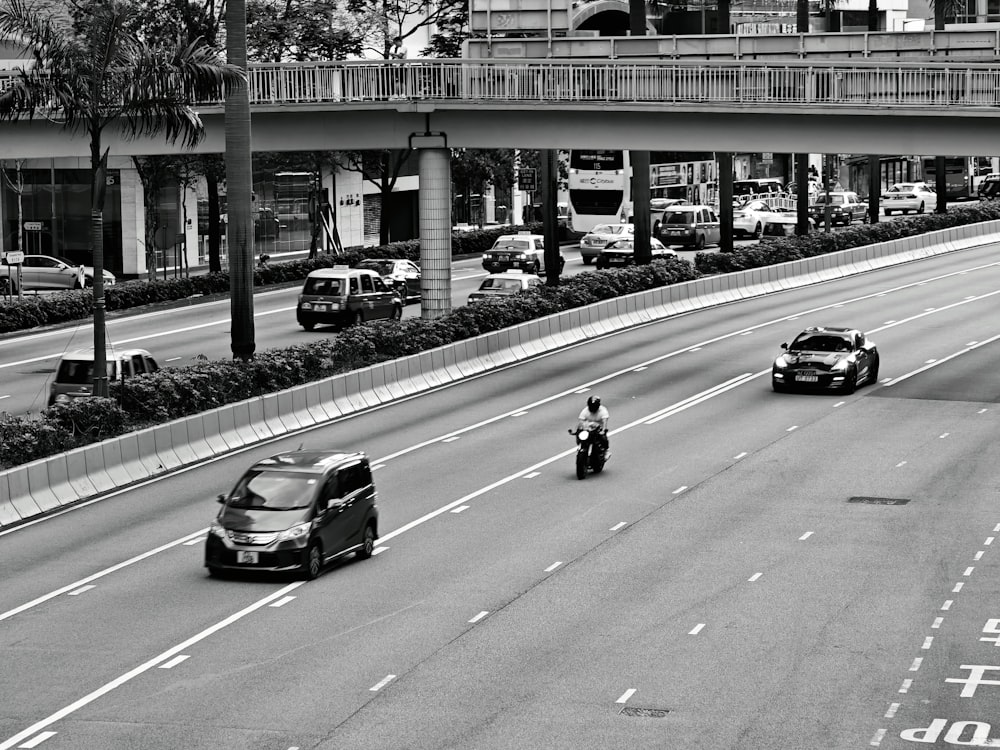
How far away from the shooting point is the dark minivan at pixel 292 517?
22453 millimetres

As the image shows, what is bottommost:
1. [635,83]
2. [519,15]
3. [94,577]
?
[94,577]

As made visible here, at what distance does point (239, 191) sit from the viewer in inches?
1442

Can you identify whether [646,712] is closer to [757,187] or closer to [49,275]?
[49,275]

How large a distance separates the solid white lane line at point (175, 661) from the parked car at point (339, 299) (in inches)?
1267

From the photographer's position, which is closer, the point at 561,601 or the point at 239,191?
the point at 561,601

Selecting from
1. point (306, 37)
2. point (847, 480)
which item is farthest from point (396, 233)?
point (847, 480)

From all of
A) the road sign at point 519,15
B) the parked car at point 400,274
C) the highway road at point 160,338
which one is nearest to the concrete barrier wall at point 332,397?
the highway road at point 160,338

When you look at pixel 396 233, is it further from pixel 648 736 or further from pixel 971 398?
pixel 648 736

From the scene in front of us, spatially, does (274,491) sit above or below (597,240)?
below

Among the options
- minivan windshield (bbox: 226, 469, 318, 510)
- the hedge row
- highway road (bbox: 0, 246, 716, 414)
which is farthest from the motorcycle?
the hedge row

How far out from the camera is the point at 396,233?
9994 cm

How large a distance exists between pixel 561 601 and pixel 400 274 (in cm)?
3997

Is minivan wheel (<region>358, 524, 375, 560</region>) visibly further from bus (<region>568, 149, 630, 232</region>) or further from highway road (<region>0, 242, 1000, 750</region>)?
bus (<region>568, 149, 630, 232</region>)

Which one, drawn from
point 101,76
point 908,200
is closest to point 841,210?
point 908,200
